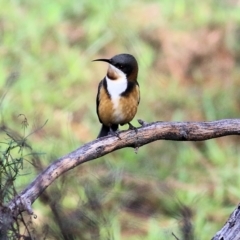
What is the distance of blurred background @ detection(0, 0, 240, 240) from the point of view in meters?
6.08

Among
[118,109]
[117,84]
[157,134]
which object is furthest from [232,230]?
[117,84]

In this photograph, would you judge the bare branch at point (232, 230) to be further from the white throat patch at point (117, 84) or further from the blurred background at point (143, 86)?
the blurred background at point (143, 86)

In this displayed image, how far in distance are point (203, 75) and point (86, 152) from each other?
16.4ft

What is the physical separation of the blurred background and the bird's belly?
171 cm

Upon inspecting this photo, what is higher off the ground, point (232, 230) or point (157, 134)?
point (157, 134)

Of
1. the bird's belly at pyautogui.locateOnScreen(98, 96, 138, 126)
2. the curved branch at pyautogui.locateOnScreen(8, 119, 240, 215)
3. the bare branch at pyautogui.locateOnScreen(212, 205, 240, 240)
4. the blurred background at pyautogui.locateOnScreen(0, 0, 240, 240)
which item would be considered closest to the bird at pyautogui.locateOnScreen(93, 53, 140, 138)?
the bird's belly at pyautogui.locateOnScreen(98, 96, 138, 126)

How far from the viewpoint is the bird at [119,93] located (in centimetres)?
385

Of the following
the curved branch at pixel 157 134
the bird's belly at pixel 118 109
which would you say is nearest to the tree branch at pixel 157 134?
the curved branch at pixel 157 134

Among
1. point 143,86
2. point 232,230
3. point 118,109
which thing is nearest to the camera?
point 232,230

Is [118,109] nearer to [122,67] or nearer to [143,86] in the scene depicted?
[122,67]

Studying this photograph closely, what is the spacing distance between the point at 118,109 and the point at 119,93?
8 cm

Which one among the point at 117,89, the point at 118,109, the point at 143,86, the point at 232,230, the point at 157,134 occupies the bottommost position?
the point at 232,230

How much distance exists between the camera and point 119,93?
3.87 meters

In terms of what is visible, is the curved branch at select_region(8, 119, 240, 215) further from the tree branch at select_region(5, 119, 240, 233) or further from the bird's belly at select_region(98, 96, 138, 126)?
the bird's belly at select_region(98, 96, 138, 126)
